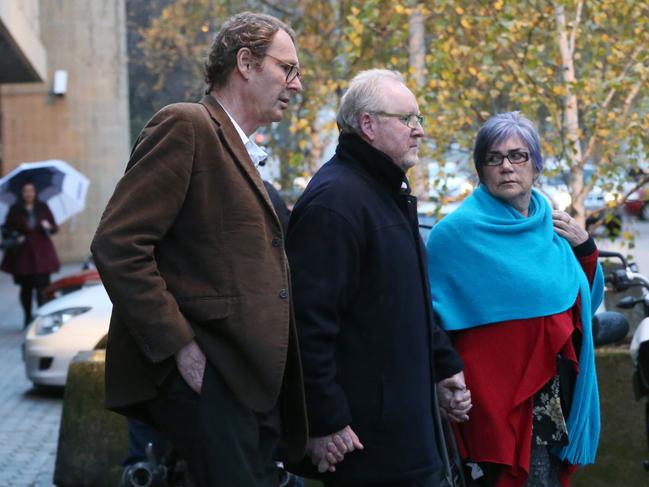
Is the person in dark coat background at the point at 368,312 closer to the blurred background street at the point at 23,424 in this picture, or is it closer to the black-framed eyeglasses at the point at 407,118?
the black-framed eyeglasses at the point at 407,118

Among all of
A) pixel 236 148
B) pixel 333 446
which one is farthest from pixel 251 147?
pixel 333 446

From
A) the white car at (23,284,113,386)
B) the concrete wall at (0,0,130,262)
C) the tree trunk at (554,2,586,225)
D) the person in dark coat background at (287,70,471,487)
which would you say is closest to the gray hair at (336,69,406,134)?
the person in dark coat background at (287,70,471,487)

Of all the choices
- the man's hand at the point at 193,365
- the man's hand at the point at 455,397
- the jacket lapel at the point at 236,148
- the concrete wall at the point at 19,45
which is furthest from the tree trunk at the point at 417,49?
the man's hand at the point at 193,365

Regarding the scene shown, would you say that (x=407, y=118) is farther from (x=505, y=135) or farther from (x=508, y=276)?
(x=508, y=276)

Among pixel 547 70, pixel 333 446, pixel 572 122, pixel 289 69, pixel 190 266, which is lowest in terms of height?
pixel 333 446

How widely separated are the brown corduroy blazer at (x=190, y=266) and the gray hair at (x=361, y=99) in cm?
72

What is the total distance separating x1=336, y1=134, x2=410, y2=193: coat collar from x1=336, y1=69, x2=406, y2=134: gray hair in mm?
64

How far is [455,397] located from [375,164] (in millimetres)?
850

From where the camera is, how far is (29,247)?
15.0m

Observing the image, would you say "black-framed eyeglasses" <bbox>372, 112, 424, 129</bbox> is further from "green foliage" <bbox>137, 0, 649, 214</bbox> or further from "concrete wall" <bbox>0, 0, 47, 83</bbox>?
"concrete wall" <bbox>0, 0, 47, 83</bbox>

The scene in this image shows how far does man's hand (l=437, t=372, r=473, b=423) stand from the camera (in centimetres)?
420

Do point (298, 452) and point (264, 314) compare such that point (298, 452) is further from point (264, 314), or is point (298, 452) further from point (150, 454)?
point (150, 454)

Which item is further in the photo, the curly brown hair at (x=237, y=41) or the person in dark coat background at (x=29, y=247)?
the person in dark coat background at (x=29, y=247)

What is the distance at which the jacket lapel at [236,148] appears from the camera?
3406 mm
